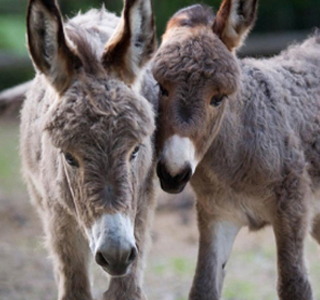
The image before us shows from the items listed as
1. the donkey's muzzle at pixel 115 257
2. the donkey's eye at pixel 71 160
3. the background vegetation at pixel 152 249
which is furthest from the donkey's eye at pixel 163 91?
the background vegetation at pixel 152 249

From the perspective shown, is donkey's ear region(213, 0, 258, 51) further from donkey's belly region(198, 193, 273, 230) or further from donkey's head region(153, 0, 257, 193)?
donkey's belly region(198, 193, 273, 230)

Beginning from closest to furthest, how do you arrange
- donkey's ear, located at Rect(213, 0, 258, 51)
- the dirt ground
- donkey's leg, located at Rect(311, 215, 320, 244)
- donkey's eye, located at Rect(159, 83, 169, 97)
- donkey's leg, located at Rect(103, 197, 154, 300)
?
donkey's leg, located at Rect(103, 197, 154, 300) < donkey's eye, located at Rect(159, 83, 169, 97) < donkey's ear, located at Rect(213, 0, 258, 51) < donkey's leg, located at Rect(311, 215, 320, 244) < the dirt ground

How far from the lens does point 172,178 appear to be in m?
4.91

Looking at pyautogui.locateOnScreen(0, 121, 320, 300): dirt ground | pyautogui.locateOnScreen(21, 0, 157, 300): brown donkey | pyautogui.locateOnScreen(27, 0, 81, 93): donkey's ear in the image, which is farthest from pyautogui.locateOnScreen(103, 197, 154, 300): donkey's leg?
pyautogui.locateOnScreen(0, 121, 320, 300): dirt ground

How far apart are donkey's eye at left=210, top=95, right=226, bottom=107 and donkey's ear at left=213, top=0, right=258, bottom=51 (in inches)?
16.5

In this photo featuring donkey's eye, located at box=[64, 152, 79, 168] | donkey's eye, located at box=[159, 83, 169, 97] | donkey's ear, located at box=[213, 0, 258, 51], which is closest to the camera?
donkey's eye, located at box=[64, 152, 79, 168]

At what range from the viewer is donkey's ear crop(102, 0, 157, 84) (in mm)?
4688

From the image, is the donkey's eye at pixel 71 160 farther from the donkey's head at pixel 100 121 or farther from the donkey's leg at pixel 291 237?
the donkey's leg at pixel 291 237

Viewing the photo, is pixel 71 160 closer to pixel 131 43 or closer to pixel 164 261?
pixel 131 43

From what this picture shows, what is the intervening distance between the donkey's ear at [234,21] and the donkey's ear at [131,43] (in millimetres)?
790

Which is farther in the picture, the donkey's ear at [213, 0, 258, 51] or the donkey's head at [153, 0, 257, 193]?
the donkey's ear at [213, 0, 258, 51]

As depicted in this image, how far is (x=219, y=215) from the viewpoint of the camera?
6082mm

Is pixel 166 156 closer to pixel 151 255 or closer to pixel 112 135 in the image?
pixel 112 135

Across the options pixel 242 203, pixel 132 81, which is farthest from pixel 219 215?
pixel 132 81
